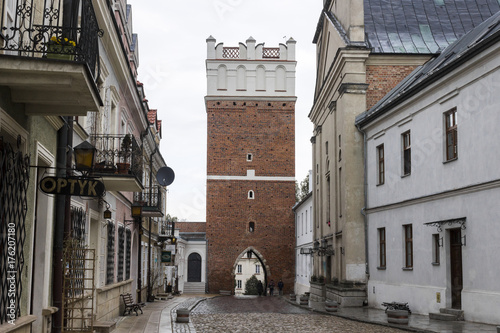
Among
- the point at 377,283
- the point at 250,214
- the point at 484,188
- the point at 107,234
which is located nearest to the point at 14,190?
the point at 107,234

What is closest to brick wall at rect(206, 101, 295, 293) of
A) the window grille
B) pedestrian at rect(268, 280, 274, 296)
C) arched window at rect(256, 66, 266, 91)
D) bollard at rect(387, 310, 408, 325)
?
pedestrian at rect(268, 280, 274, 296)

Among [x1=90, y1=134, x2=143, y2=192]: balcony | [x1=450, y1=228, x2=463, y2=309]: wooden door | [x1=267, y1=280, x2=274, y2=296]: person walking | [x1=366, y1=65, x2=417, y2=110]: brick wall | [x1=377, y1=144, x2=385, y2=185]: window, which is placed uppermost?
[x1=366, y1=65, x2=417, y2=110]: brick wall

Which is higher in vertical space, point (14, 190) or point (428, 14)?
point (428, 14)

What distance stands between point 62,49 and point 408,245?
15.6m

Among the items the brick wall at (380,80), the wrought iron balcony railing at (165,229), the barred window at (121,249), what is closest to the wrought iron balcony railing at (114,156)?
the barred window at (121,249)

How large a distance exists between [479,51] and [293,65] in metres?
32.8

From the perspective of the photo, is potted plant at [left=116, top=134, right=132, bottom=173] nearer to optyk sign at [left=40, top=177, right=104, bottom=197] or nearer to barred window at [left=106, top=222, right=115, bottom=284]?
barred window at [left=106, top=222, right=115, bottom=284]

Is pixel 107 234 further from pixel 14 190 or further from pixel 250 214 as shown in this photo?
pixel 250 214

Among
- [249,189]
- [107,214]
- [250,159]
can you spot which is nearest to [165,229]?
[249,189]

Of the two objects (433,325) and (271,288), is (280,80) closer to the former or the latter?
(271,288)

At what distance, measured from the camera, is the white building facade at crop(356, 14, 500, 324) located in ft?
48.2

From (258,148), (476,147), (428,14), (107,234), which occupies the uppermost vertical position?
(428,14)

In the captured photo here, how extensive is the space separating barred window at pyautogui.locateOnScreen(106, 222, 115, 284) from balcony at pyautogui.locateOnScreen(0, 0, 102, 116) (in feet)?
27.8

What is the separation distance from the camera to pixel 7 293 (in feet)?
23.1
